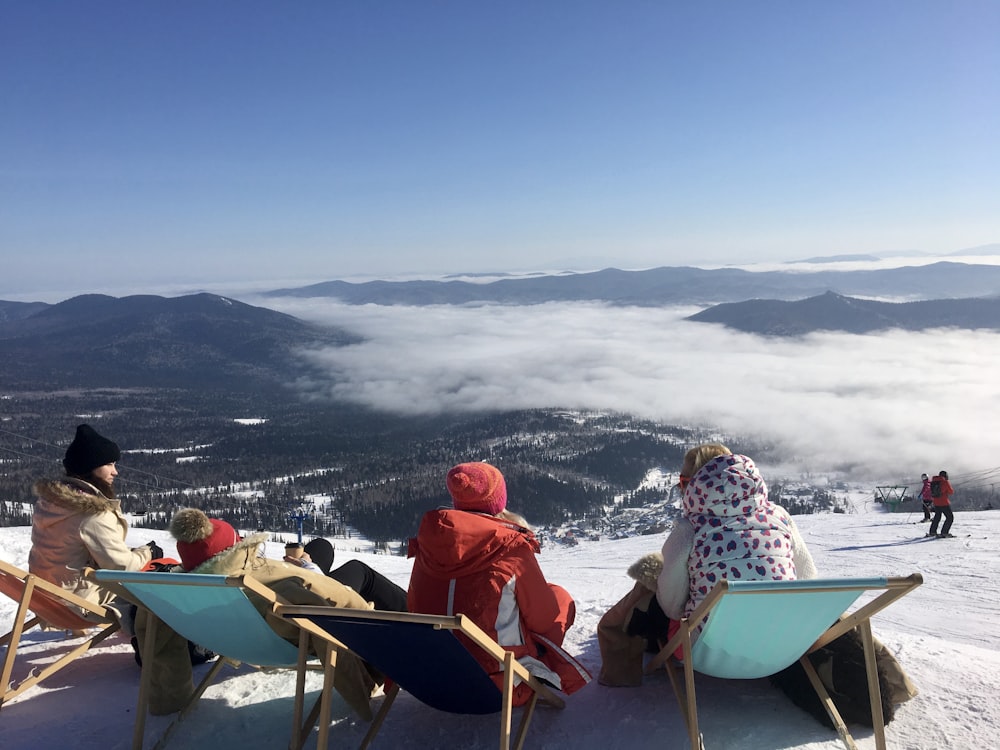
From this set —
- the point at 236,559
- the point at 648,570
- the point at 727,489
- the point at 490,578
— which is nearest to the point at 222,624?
the point at 236,559

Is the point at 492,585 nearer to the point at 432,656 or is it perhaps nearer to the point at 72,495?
the point at 432,656

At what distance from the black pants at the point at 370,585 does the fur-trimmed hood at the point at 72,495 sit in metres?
1.56

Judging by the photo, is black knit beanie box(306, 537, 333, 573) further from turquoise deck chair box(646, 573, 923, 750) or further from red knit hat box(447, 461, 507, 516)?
turquoise deck chair box(646, 573, 923, 750)

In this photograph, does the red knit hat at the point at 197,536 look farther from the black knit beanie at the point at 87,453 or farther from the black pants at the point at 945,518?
the black pants at the point at 945,518

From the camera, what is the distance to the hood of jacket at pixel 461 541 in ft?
9.93

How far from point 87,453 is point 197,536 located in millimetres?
1486

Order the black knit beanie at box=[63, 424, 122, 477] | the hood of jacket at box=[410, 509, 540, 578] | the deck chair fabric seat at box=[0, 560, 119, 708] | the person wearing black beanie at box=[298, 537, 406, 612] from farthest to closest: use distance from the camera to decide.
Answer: the black knit beanie at box=[63, 424, 122, 477]
the person wearing black beanie at box=[298, 537, 406, 612]
the deck chair fabric seat at box=[0, 560, 119, 708]
the hood of jacket at box=[410, 509, 540, 578]

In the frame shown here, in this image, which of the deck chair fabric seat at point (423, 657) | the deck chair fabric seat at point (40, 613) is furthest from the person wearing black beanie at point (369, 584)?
the deck chair fabric seat at point (40, 613)

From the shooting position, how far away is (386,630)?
262 centimetres

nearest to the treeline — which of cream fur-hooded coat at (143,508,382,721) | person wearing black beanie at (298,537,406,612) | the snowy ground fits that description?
the snowy ground

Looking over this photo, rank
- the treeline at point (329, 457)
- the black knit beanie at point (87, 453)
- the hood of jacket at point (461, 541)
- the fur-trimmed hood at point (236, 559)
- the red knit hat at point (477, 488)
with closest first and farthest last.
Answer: the hood of jacket at point (461, 541), the red knit hat at point (477, 488), the fur-trimmed hood at point (236, 559), the black knit beanie at point (87, 453), the treeline at point (329, 457)

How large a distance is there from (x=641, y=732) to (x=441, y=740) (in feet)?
3.41

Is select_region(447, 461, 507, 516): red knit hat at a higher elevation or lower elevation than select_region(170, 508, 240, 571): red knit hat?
higher

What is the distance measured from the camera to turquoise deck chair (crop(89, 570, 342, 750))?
9.02 feet
